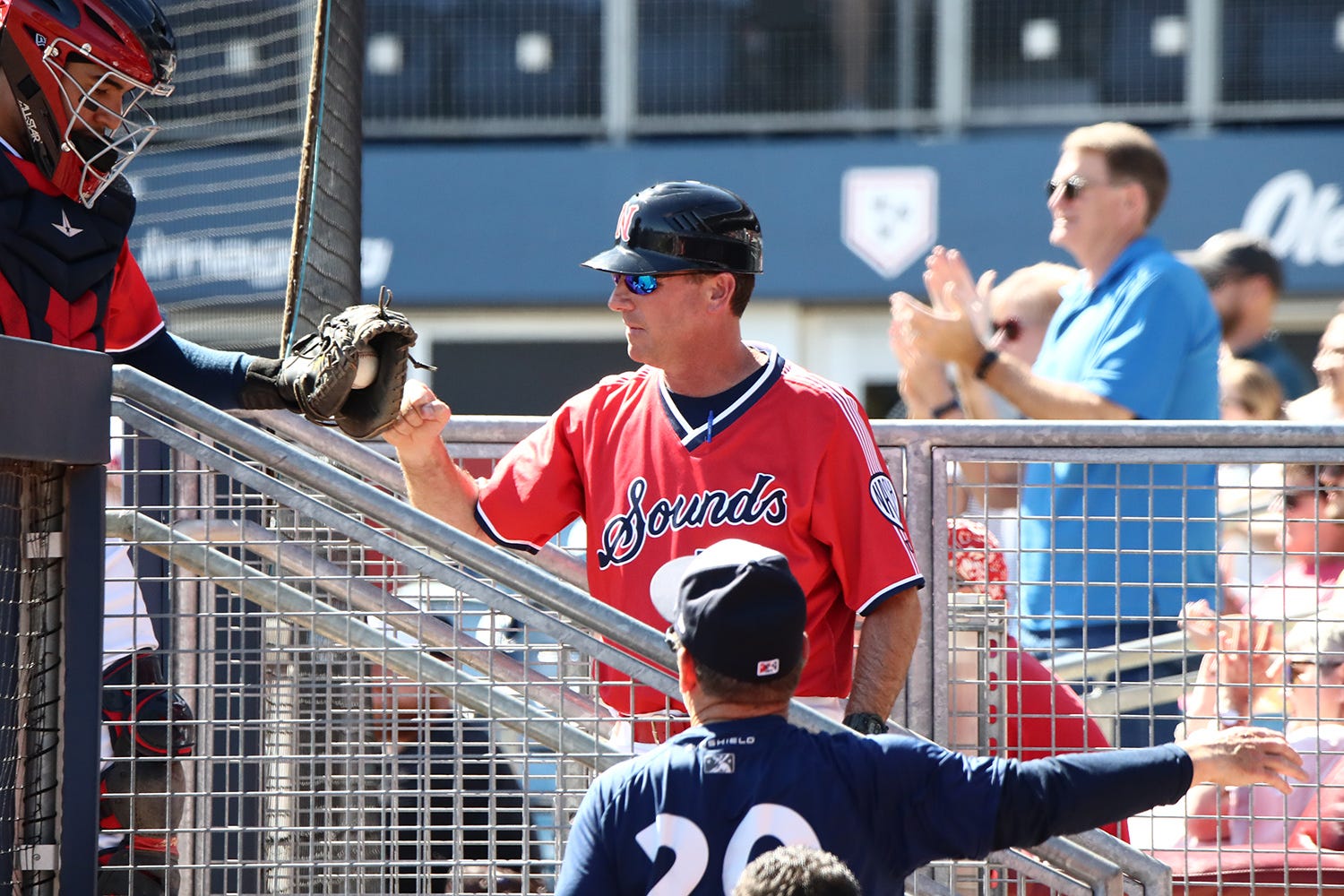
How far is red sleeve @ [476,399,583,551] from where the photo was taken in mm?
3441

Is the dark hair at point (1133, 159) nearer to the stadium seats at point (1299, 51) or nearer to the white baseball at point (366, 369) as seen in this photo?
the white baseball at point (366, 369)

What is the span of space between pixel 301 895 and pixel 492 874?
0.47 meters

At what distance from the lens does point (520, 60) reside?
13.2 m

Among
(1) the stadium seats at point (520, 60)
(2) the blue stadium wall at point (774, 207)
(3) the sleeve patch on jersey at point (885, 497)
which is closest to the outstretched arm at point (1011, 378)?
(3) the sleeve patch on jersey at point (885, 497)

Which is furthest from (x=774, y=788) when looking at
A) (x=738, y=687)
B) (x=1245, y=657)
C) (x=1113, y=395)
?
(x=1113, y=395)

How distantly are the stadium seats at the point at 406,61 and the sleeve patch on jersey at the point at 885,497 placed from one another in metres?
10.5

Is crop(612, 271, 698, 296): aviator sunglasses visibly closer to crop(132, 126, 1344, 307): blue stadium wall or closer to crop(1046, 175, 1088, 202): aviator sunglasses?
crop(1046, 175, 1088, 202): aviator sunglasses

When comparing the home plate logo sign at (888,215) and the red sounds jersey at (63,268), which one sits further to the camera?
the home plate logo sign at (888,215)

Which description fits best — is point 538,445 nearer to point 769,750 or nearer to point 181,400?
point 181,400

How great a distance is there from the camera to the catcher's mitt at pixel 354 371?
3143 mm

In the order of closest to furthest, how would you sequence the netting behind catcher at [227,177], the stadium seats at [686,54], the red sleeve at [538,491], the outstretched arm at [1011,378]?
the red sleeve at [538,491]
the outstretched arm at [1011,378]
the netting behind catcher at [227,177]
the stadium seats at [686,54]

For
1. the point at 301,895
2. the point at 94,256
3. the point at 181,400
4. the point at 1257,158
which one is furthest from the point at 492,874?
the point at 1257,158

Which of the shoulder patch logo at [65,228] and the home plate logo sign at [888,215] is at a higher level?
the home plate logo sign at [888,215]

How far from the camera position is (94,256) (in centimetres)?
344
